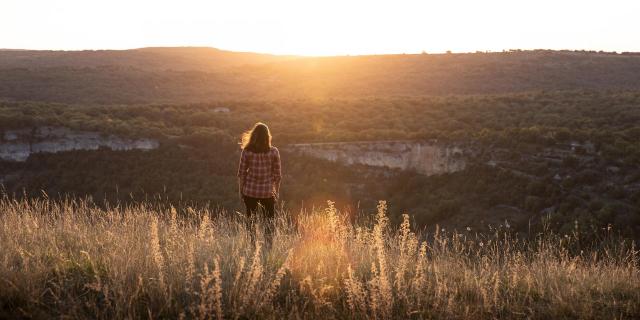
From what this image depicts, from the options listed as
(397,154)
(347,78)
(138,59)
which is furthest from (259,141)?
(138,59)

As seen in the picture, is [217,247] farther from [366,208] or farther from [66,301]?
[366,208]

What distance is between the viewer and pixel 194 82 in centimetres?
5734

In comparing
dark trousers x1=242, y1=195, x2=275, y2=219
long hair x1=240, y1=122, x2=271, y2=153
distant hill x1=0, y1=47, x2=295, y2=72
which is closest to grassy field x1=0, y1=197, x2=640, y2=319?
dark trousers x1=242, y1=195, x2=275, y2=219

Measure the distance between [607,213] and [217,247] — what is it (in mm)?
13915

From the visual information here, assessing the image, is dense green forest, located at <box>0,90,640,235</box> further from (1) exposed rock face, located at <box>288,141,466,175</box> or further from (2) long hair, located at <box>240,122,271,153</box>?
(2) long hair, located at <box>240,122,271,153</box>

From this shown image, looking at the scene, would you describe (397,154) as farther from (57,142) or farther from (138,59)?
(138,59)

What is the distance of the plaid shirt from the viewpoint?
615 cm

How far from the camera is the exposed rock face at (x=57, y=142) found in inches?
957

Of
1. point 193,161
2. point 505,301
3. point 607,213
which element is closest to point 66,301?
point 505,301

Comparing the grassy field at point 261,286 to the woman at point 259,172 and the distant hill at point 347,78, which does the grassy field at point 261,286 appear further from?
the distant hill at point 347,78

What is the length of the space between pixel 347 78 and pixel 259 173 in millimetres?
54006

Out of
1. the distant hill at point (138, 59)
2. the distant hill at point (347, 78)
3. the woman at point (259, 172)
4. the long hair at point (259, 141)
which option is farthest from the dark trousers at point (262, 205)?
the distant hill at point (138, 59)

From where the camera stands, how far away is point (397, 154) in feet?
73.0

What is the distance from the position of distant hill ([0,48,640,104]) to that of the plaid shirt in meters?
41.0
